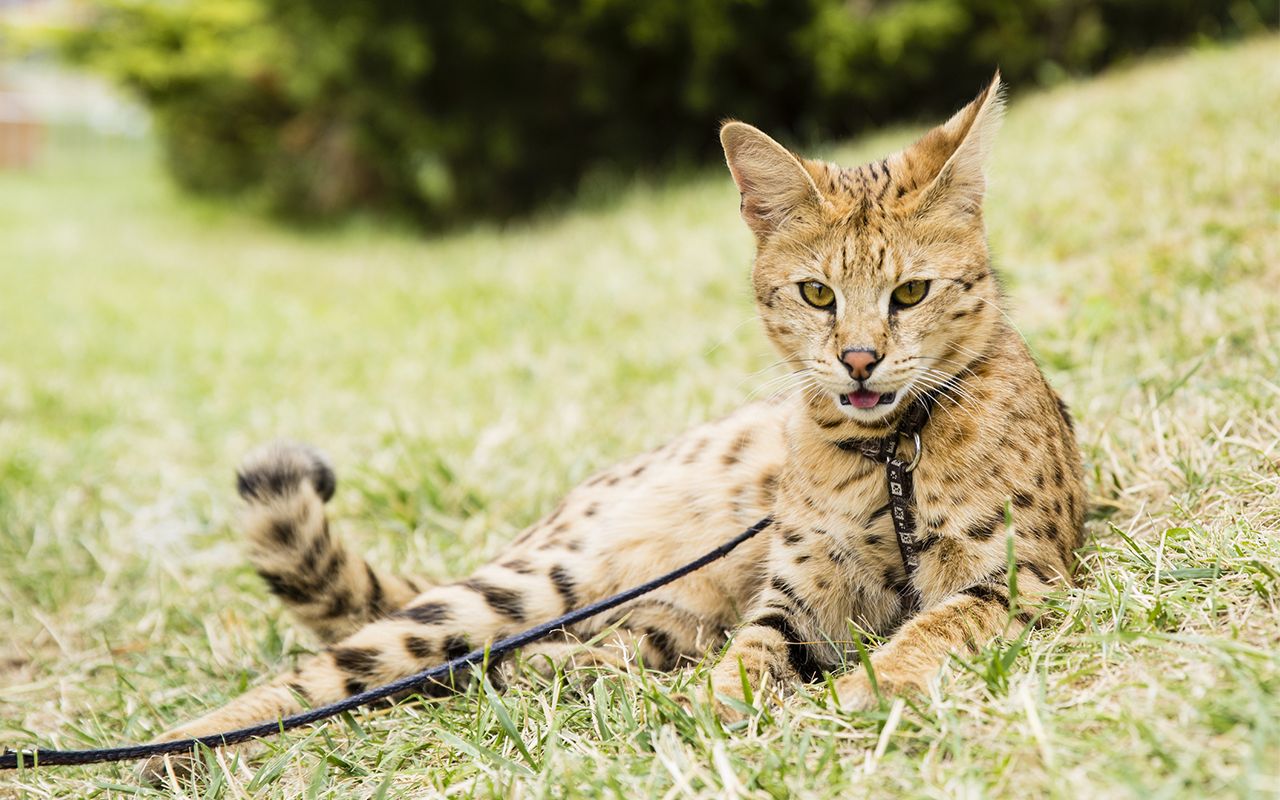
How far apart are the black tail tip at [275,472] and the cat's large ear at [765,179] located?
1.34m

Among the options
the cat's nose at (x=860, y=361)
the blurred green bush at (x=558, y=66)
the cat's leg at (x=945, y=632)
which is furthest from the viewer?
the blurred green bush at (x=558, y=66)

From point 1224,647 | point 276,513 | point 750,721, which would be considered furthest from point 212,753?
point 1224,647

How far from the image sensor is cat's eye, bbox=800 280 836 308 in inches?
96.0

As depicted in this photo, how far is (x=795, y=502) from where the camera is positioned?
2539 millimetres

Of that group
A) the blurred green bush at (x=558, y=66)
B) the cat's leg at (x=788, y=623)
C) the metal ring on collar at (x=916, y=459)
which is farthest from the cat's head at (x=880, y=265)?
the blurred green bush at (x=558, y=66)

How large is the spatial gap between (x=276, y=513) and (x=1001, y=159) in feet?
17.0

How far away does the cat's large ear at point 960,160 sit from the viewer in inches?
93.0

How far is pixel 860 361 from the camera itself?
2262 mm

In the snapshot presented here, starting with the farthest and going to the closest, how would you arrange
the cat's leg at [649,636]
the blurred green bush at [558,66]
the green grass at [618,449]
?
the blurred green bush at [558,66] → the cat's leg at [649,636] → the green grass at [618,449]

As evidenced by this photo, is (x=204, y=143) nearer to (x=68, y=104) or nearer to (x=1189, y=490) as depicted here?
(x=1189, y=490)

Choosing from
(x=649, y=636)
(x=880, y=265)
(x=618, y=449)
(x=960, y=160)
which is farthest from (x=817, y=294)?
(x=618, y=449)

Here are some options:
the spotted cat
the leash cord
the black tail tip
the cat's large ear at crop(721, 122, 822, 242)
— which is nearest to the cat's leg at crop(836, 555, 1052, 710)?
the spotted cat

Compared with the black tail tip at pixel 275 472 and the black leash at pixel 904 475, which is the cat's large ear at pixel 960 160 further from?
the black tail tip at pixel 275 472

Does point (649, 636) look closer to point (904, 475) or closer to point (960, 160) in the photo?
point (904, 475)
